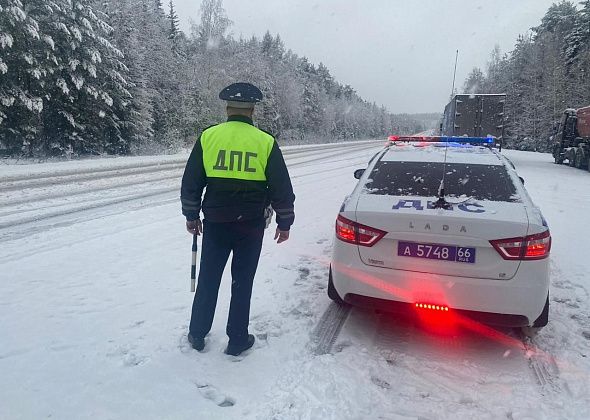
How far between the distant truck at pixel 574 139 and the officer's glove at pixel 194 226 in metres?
24.9

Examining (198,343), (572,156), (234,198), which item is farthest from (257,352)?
(572,156)

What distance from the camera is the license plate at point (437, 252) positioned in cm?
324

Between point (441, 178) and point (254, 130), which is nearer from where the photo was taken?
point (254, 130)

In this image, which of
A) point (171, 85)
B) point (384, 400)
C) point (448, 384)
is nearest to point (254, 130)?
point (384, 400)

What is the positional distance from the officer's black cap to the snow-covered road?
6.21 feet

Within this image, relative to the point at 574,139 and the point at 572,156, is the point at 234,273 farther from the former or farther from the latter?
the point at 574,139

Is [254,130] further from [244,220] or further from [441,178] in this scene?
[441,178]

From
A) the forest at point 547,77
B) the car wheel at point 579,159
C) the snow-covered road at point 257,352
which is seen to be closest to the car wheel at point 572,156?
the car wheel at point 579,159

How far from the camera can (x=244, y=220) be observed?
3111mm

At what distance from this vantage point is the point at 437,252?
3285mm

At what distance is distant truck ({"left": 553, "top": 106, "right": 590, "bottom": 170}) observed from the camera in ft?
75.8

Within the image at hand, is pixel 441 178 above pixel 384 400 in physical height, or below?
above

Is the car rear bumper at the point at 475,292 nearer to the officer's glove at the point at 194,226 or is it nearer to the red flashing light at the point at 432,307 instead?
the red flashing light at the point at 432,307

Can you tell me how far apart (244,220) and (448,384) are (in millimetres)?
1856
